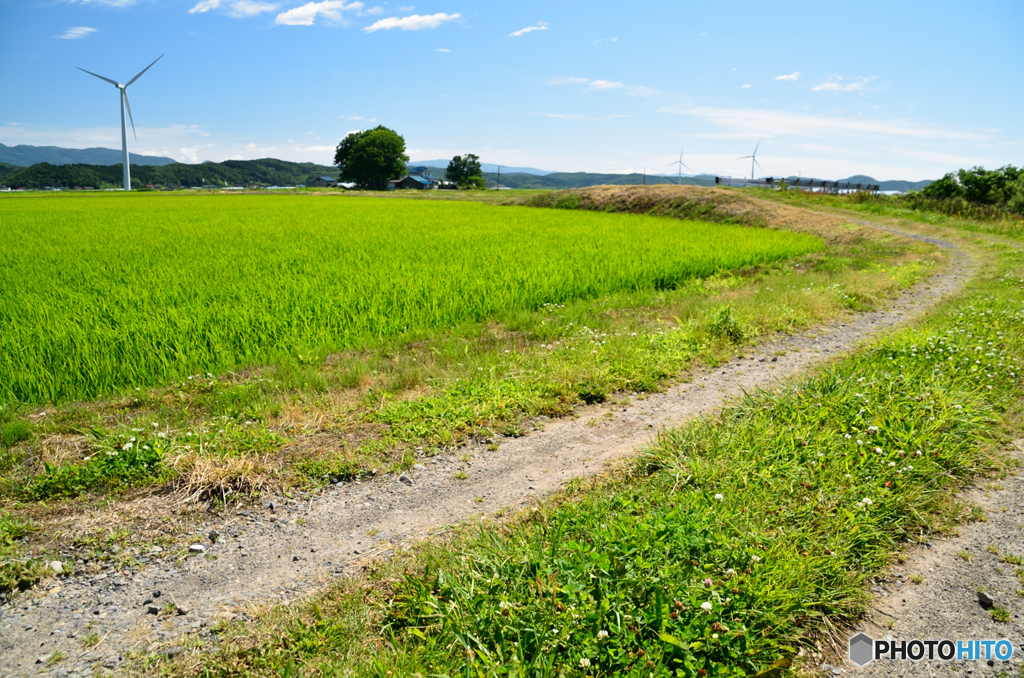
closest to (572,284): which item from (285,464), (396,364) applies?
(396,364)

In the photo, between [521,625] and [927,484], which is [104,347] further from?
[927,484]

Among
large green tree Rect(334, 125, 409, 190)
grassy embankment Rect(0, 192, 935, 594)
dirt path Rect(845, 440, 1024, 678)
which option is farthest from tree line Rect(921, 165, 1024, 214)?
large green tree Rect(334, 125, 409, 190)

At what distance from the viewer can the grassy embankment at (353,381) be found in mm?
4770

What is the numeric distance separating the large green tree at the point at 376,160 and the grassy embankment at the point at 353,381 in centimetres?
10524

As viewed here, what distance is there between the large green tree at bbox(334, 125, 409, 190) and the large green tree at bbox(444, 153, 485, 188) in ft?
36.3

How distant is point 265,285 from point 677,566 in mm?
9828

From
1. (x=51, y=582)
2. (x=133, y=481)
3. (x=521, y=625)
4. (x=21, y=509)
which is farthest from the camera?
(x=133, y=481)

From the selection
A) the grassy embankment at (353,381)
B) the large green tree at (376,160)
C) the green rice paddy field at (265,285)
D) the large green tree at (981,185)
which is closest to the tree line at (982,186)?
the large green tree at (981,185)

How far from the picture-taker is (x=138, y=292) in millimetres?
10023

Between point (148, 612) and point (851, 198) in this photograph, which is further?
point (851, 198)

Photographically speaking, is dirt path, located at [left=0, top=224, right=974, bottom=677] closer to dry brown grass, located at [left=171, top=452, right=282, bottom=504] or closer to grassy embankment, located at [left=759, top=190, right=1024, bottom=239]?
dry brown grass, located at [left=171, top=452, right=282, bottom=504]

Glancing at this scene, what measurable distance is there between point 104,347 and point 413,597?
20.7 feet

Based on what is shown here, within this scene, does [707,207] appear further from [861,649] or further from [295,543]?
[295,543]

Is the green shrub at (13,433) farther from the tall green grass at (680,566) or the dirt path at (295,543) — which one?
the tall green grass at (680,566)
